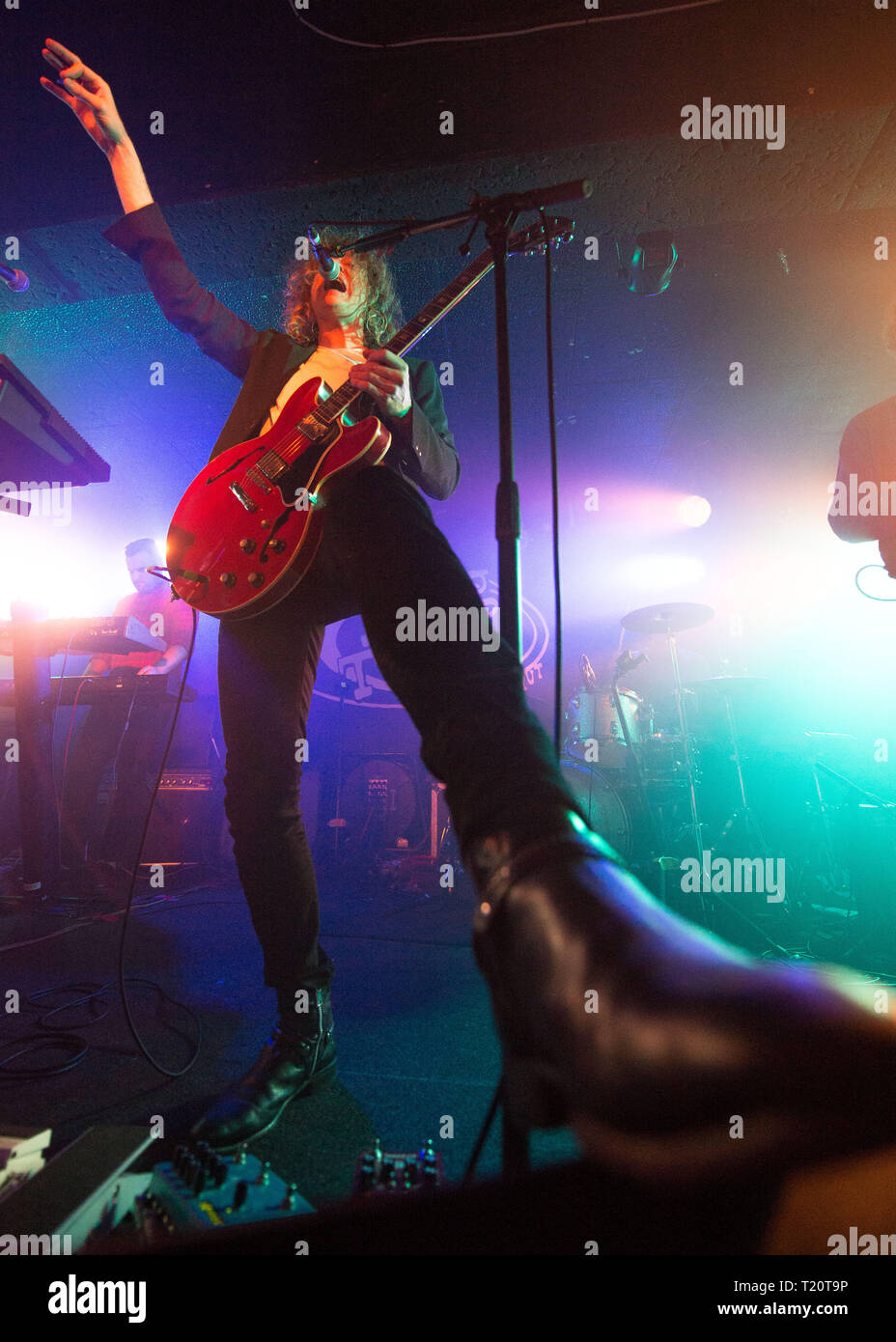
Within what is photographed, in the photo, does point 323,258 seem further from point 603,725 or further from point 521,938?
point 603,725

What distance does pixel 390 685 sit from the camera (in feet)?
3.06

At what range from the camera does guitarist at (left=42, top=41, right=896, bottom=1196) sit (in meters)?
0.44

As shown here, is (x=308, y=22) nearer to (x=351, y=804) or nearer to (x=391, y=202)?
(x=391, y=202)

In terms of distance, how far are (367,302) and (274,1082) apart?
2.03 metres

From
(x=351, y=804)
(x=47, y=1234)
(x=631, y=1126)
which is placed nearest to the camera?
(x=631, y=1126)

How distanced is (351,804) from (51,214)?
13.4 feet

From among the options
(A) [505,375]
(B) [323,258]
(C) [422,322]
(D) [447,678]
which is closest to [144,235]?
(B) [323,258]

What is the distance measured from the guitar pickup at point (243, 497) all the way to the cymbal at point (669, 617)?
300 cm

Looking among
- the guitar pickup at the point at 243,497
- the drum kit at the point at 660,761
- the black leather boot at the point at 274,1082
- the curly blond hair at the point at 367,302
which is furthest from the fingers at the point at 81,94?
the drum kit at the point at 660,761

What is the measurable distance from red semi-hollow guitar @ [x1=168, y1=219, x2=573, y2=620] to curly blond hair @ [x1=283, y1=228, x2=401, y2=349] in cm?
42

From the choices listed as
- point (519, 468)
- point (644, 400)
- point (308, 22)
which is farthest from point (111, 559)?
point (644, 400)

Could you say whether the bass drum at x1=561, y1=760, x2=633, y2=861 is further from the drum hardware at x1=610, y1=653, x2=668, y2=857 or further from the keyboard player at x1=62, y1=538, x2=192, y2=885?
the keyboard player at x1=62, y1=538, x2=192, y2=885

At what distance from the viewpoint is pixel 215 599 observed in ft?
4.57

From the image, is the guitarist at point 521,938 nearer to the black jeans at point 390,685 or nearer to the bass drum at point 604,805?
the black jeans at point 390,685
